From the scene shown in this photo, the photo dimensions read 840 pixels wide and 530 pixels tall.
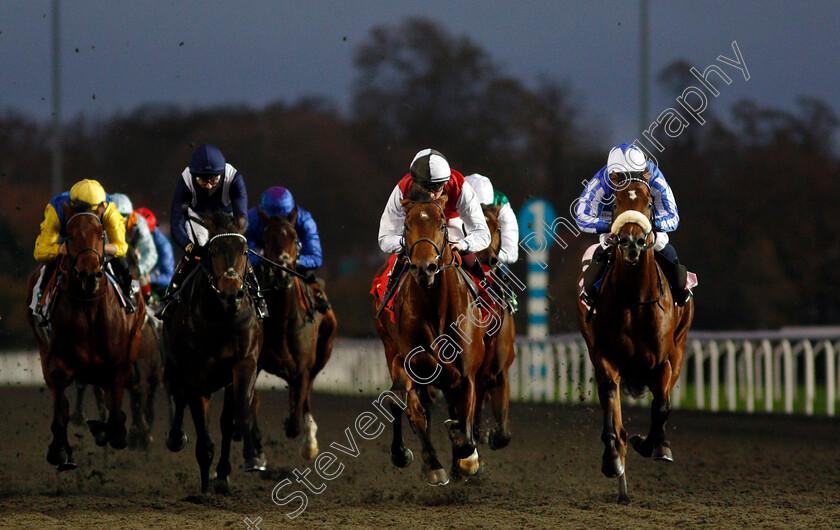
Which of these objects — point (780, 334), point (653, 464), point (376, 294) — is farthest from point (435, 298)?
point (780, 334)

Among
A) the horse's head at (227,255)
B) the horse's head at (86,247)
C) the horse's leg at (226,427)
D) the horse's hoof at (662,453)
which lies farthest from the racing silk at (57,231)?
the horse's hoof at (662,453)

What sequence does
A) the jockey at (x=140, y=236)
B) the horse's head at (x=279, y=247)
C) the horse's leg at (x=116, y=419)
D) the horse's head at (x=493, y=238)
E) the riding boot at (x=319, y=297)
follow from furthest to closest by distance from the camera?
1. the jockey at (x=140, y=236)
2. the riding boot at (x=319, y=297)
3. the horse's head at (x=279, y=247)
4. the horse's head at (x=493, y=238)
5. the horse's leg at (x=116, y=419)

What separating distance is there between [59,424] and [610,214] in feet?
12.8

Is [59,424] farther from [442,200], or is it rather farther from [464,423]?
[442,200]

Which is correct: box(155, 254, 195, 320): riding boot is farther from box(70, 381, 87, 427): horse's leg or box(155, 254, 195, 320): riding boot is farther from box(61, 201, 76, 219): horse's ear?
box(70, 381, 87, 427): horse's leg

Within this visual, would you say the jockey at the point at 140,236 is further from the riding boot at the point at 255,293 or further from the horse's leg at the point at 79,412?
the riding boot at the point at 255,293

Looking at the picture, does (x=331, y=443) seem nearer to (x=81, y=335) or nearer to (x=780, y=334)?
(x=81, y=335)

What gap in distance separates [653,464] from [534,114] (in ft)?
49.0

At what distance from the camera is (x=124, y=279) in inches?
300

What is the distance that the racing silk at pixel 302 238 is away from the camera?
27.9ft

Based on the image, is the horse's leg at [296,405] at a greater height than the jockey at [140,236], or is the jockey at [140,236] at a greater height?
the jockey at [140,236]

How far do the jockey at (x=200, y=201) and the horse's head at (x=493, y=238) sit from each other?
5.32 feet

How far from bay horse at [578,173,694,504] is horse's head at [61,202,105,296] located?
3.13 m

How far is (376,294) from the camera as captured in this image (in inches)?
291
